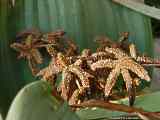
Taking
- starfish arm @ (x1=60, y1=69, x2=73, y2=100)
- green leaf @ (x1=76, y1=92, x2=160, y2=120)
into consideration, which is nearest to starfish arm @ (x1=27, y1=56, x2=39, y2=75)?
starfish arm @ (x1=60, y1=69, x2=73, y2=100)

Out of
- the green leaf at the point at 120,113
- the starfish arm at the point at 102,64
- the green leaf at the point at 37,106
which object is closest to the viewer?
the green leaf at the point at 37,106

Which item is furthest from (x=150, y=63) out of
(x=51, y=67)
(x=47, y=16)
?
(x=47, y=16)

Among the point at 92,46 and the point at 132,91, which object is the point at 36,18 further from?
the point at 132,91

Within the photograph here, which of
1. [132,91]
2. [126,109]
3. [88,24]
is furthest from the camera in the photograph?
[88,24]

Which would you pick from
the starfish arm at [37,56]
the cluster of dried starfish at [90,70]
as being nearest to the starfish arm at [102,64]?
the cluster of dried starfish at [90,70]

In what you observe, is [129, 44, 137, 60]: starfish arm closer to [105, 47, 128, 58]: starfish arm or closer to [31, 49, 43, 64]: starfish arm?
[105, 47, 128, 58]: starfish arm

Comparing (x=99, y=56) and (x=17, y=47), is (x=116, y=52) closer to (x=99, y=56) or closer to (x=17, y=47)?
(x=99, y=56)

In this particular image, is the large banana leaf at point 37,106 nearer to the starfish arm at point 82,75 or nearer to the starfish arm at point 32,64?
the starfish arm at point 82,75
